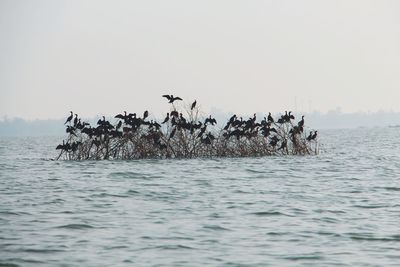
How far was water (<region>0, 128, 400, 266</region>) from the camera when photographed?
951 centimetres

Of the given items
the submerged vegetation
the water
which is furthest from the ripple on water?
the submerged vegetation

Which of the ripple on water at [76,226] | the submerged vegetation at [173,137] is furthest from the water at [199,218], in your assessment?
the submerged vegetation at [173,137]

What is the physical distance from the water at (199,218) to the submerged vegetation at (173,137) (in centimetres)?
545

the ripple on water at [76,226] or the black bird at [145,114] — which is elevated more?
the black bird at [145,114]

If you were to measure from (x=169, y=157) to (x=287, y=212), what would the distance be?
54.4 ft

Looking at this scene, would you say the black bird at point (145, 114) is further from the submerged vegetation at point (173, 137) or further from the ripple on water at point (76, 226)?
the ripple on water at point (76, 226)

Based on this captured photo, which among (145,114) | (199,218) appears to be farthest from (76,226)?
(145,114)

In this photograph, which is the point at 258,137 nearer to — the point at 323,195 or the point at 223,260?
the point at 323,195

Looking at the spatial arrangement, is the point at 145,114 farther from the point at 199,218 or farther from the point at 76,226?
the point at 76,226

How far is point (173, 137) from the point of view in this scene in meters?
30.0

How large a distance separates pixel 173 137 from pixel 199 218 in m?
17.2

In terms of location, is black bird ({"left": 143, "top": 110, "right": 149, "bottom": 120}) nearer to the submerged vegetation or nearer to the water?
the submerged vegetation

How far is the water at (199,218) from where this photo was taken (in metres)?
9.51

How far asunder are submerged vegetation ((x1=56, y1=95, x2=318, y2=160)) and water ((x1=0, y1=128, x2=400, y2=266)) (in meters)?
5.45
